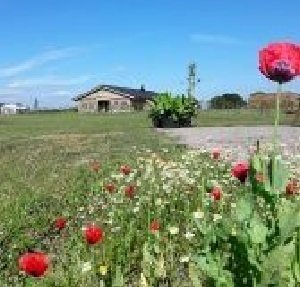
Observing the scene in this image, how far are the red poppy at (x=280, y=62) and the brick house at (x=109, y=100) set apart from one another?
11743cm

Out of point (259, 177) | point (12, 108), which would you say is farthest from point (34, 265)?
point (12, 108)

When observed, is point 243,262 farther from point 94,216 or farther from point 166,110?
point 166,110

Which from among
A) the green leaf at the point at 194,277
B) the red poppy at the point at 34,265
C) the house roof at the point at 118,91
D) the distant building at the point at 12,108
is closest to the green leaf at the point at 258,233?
the green leaf at the point at 194,277

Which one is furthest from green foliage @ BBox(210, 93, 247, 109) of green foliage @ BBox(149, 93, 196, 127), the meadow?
the meadow

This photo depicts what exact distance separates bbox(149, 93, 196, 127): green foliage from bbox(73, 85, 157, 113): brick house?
84.6 metres

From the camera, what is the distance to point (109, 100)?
124 m

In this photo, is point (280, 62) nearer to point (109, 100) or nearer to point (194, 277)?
point (194, 277)

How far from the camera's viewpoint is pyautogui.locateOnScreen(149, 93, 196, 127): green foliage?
36281mm

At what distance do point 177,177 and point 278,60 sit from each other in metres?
6.08

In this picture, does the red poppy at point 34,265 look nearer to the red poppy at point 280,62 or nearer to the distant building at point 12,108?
the red poppy at point 280,62

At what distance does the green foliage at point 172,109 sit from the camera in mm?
36281

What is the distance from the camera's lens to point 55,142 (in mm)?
27078

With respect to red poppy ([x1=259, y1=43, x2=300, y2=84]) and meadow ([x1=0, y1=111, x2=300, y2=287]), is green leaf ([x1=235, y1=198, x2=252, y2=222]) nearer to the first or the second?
meadow ([x1=0, y1=111, x2=300, y2=287])

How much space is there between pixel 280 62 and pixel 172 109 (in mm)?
32216
